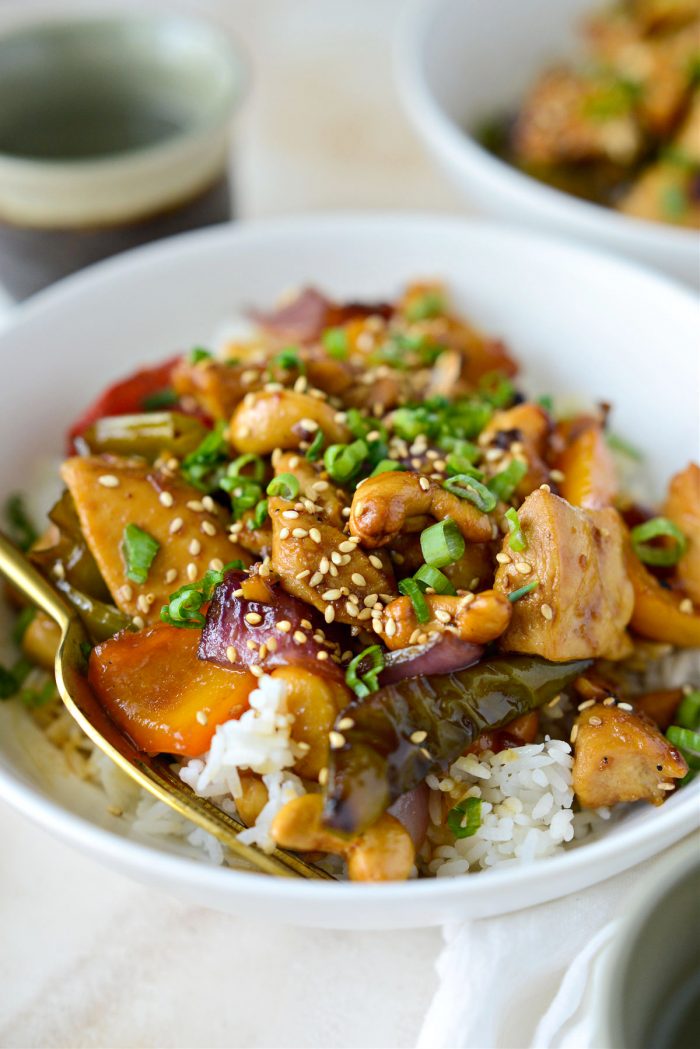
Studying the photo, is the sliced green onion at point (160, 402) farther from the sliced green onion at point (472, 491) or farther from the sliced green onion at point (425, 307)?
the sliced green onion at point (472, 491)

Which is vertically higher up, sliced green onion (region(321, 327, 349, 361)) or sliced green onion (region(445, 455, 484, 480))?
sliced green onion (region(445, 455, 484, 480))

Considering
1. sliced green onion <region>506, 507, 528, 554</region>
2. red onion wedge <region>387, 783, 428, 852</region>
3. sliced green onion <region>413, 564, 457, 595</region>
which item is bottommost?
red onion wedge <region>387, 783, 428, 852</region>

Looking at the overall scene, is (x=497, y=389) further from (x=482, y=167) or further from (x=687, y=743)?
(x=687, y=743)

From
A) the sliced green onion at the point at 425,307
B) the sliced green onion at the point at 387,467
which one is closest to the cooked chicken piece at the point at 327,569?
the sliced green onion at the point at 387,467

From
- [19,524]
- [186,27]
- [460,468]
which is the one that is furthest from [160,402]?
[186,27]

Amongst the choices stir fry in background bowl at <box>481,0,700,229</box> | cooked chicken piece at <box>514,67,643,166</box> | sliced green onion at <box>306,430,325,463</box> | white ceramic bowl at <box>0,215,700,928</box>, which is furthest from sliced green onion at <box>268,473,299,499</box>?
cooked chicken piece at <box>514,67,643,166</box>

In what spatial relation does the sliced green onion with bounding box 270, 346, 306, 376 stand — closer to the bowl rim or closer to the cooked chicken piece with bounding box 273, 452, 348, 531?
the cooked chicken piece with bounding box 273, 452, 348, 531

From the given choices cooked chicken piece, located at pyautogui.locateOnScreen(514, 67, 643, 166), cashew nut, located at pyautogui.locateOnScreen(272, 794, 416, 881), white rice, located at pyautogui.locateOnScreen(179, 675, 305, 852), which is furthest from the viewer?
cooked chicken piece, located at pyautogui.locateOnScreen(514, 67, 643, 166)

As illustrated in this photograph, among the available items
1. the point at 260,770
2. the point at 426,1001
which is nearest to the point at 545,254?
the point at 260,770
